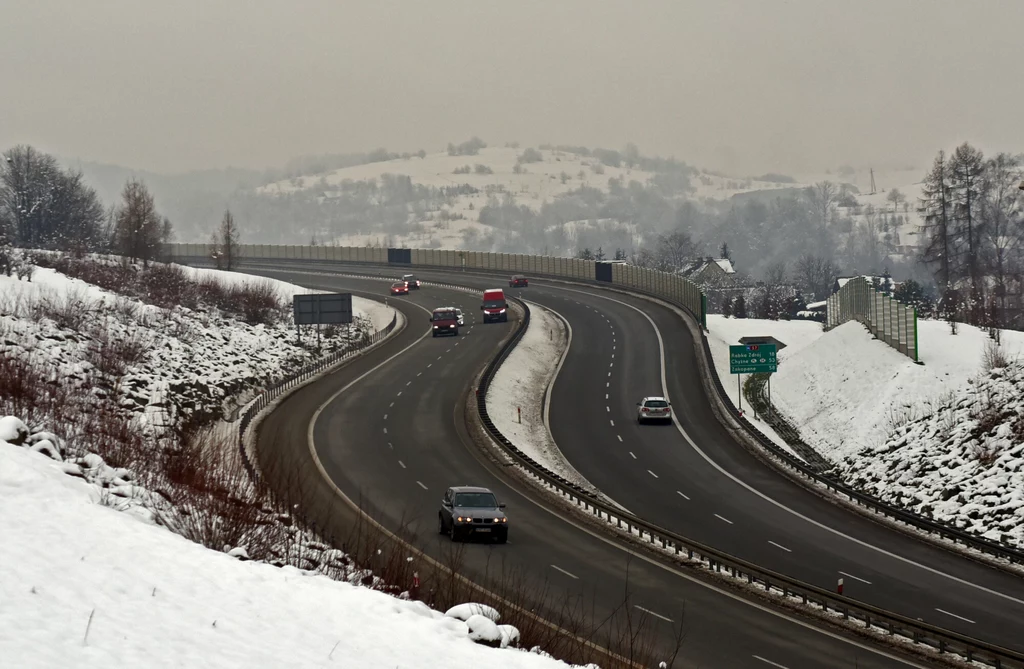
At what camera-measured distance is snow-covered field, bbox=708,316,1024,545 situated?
4144 cm

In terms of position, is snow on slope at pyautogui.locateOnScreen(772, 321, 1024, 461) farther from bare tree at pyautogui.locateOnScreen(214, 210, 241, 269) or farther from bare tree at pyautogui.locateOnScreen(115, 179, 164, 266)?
bare tree at pyautogui.locateOnScreen(214, 210, 241, 269)

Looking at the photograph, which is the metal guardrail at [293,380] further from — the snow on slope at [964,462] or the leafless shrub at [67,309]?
the snow on slope at [964,462]

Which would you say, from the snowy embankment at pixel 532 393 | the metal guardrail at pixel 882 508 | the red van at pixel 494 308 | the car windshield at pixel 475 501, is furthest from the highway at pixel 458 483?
the metal guardrail at pixel 882 508

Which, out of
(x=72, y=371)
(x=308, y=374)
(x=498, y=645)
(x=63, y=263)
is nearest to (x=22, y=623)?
Answer: (x=498, y=645)

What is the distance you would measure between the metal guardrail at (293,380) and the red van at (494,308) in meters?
9.60

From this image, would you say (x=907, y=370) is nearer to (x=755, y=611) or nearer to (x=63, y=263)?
(x=755, y=611)

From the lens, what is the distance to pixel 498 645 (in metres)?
15.6

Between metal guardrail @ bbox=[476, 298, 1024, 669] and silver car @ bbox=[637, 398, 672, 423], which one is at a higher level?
silver car @ bbox=[637, 398, 672, 423]

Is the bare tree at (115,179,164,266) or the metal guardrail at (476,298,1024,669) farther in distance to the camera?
the bare tree at (115,179,164,266)

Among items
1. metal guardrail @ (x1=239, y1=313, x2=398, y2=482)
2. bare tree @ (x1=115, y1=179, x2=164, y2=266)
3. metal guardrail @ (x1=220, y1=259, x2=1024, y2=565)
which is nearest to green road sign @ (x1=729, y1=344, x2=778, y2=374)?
metal guardrail @ (x1=220, y1=259, x2=1024, y2=565)

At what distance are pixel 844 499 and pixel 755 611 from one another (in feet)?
59.4

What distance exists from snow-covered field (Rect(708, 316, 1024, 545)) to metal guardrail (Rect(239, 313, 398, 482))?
29132 millimetres

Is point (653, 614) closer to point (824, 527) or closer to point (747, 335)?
point (824, 527)

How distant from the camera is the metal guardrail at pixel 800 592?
24.4 m
